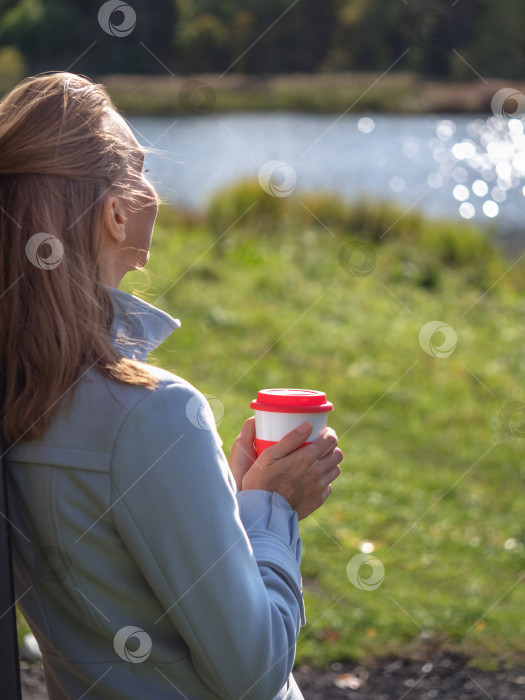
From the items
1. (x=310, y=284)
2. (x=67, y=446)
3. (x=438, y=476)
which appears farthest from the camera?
(x=310, y=284)

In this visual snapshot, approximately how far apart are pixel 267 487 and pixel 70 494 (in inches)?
13.0

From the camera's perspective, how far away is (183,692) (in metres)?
1.23

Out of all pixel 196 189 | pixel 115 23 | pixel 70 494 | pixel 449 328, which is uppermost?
pixel 115 23

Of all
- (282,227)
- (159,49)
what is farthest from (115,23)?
(159,49)

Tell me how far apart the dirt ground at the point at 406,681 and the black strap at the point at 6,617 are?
166 centimetres

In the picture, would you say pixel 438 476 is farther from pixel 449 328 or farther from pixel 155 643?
pixel 155 643
